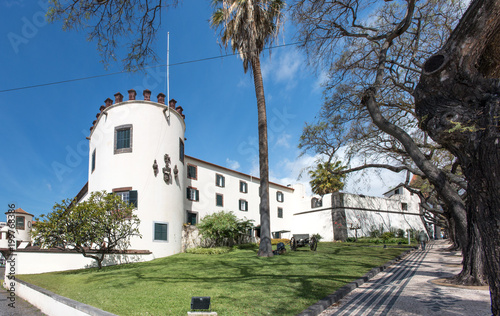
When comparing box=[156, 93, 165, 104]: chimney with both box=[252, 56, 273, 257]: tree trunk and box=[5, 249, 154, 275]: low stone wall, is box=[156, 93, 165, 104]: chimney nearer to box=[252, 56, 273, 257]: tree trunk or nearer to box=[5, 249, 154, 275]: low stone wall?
box=[252, 56, 273, 257]: tree trunk

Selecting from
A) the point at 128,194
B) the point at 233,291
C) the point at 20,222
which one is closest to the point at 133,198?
the point at 128,194

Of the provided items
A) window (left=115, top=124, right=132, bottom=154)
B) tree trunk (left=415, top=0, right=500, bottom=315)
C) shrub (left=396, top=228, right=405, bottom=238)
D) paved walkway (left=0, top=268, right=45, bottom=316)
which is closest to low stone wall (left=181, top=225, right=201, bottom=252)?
window (left=115, top=124, right=132, bottom=154)

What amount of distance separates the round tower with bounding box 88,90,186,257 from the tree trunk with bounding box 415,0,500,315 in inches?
739

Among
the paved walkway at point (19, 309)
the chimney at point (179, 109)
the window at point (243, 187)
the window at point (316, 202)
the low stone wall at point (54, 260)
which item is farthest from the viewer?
the window at point (316, 202)

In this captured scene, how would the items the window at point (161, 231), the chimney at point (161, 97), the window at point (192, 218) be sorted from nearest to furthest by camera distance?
1. the window at point (161, 231)
2. the chimney at point (161, 97)
3. the window at point (192, 218)

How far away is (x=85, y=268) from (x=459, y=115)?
19.4 meters

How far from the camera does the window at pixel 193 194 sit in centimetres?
2837

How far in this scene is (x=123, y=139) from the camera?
21672mm

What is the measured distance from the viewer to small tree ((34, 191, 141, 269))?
15945 mm

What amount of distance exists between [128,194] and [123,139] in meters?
3.85

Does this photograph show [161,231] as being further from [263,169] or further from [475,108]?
[475,108]

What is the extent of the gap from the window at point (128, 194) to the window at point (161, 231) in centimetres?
207

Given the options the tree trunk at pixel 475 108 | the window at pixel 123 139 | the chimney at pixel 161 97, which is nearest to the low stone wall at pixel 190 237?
the window at pixel 123 139

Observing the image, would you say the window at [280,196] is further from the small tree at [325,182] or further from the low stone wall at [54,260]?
the low stone wall at [54,260]
